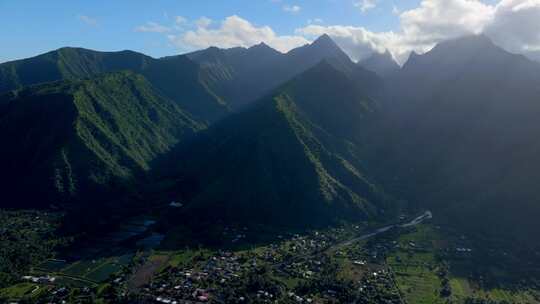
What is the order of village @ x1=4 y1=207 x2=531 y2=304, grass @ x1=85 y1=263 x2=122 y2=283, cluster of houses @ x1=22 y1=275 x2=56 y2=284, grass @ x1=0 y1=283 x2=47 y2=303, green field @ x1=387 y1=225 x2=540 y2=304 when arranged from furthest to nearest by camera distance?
green field @ x1=387 y1=225 x2=540 y2=304, grass @ x1=85 y1=263 x2=122 y2=283, cluster of houses @ x1=22 y1=275 x2=56 y2=284, village @ x1=4 y1=207 x2=531 y2=304, grass @ x1=0 y1=283 x2=47 y2=303

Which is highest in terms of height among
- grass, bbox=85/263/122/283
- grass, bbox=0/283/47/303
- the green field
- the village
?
grass, bbox=0/283/47/303

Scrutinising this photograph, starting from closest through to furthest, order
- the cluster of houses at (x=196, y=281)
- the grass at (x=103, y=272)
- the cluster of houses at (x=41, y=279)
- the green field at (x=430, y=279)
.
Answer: the cluster of houses at (x=196, y=281) → the cluster of houses at (x=41, y=279) → the grass at (x=103, y=272) → the green field at (x=430, y=279)

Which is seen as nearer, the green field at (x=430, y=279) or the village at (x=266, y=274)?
the village at (x=266, y=274)

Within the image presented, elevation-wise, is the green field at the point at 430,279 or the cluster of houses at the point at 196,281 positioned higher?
the cluster of houses at the point at 196,281

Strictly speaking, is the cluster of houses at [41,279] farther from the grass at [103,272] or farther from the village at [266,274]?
the grass at [103,272]

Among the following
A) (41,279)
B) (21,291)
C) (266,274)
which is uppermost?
(41,279)

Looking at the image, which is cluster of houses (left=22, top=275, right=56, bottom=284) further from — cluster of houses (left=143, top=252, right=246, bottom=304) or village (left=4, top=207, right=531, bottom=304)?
cluster of houses (left=143, top=252, right=246, bottom=304)

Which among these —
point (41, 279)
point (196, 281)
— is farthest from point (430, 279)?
point (41, 279)

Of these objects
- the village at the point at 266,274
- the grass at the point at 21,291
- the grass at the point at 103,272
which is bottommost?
the village at the point at 266,274

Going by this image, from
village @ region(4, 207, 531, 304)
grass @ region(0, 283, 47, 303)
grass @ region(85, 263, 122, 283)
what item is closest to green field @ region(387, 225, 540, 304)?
village @ region(4, 207, 531, 304)

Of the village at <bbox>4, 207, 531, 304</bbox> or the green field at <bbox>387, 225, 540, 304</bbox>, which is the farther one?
the green field at <bbox>387, 225, 540, 304</bbox>

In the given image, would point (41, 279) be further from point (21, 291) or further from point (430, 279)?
point (430, 279)

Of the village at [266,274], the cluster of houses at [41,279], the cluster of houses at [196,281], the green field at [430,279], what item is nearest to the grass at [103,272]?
the village at [266,274]

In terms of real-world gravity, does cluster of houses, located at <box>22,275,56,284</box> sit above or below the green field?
above
